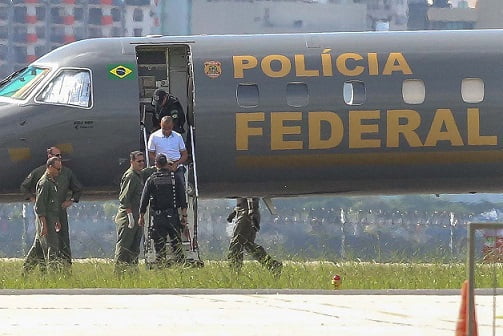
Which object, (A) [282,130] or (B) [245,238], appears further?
(A) [282,130]

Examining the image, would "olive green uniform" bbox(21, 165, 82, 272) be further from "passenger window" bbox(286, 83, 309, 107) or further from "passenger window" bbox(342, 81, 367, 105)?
"passenger window" bbox(342, 81, 367, 105)

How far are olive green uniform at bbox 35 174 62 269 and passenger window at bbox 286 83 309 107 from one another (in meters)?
4.72

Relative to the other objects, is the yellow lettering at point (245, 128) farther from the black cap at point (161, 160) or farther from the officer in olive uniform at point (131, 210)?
the black cap at point (161, 160)

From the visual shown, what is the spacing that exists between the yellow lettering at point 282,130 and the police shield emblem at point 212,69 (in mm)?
1245

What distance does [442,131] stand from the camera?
26.5 metres

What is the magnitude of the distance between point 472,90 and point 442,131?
Answer: 993 mm

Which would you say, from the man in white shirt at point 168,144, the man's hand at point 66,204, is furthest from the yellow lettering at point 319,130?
the man's hand at point 66,204

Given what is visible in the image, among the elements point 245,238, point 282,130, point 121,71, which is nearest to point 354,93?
point 282,130
